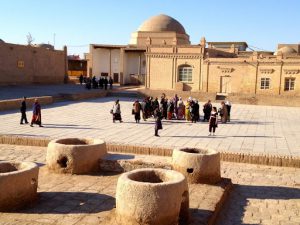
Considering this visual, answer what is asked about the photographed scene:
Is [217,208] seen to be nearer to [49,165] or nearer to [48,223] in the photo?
[48,223]

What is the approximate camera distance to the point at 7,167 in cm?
754

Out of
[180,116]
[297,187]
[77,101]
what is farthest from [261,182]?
[77,101]

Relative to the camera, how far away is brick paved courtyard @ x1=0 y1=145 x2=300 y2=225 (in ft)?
21.4

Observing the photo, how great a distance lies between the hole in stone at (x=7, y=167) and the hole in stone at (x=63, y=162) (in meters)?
1.53

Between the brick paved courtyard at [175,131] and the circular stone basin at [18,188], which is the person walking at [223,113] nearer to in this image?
the brick paved courtyard at [175,131]

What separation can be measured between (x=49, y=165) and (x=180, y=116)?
12.3m

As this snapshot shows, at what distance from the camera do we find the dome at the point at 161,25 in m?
51.3

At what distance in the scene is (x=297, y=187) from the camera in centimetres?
910

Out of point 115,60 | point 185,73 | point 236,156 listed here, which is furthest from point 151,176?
point 115,60

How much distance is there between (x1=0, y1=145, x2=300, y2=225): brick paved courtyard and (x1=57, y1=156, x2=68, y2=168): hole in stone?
283mm

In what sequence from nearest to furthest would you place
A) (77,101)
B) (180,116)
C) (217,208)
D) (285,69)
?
(217,208), (180,116), (77,101), (285,69)

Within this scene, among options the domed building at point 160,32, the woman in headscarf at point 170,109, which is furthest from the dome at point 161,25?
the woman in headscarf at point 170,109

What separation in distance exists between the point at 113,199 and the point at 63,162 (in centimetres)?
217

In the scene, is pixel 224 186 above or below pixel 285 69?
below
